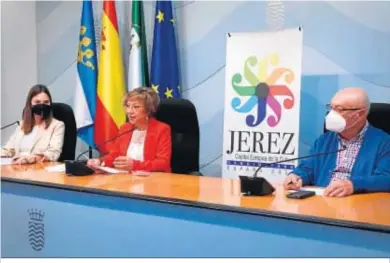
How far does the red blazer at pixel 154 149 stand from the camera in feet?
8.75

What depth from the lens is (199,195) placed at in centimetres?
192

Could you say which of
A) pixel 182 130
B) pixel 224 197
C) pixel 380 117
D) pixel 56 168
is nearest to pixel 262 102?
pixel 182 130

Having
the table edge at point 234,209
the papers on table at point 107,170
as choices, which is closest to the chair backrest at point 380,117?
the table edge at point 234,209

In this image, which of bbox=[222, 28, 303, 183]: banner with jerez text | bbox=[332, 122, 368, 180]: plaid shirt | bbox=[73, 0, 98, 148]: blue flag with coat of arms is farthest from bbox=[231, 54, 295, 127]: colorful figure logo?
bbox=[73, 0, 98, 148]: blue flag with coat of arms

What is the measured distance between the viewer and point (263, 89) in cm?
322

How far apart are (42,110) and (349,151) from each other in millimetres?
1907

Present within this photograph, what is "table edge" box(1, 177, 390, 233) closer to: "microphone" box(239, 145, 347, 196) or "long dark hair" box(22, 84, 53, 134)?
"microphone" box(239, 145, 347, 196)

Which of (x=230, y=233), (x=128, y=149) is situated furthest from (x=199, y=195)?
(x=128, y=149)

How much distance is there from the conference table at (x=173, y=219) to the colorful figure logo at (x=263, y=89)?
1008mm

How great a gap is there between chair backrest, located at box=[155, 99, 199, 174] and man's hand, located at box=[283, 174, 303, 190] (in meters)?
0.89

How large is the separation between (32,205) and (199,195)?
0.79 m

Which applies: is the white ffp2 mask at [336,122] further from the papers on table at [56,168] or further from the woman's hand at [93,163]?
the papers on table at [56,168]

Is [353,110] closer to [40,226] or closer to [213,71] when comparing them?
[40,226]

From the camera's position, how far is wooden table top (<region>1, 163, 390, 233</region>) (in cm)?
159
